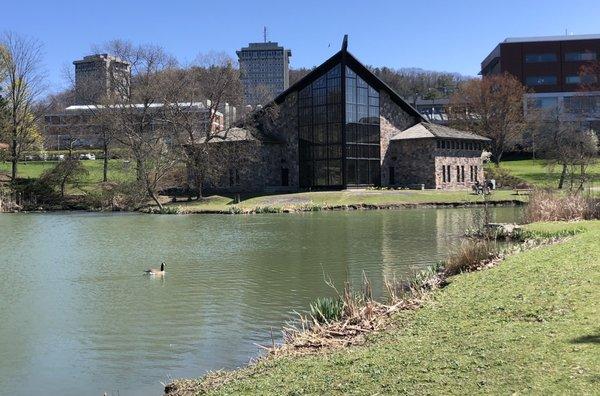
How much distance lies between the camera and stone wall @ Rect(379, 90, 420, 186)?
6035 centimetres

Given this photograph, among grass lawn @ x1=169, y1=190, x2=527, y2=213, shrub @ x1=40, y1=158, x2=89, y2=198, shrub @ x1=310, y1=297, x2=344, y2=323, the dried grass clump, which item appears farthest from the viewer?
shrub @ x1=40, y1=158, x2=89, y2=198

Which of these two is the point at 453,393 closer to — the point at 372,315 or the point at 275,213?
the point at 372,315

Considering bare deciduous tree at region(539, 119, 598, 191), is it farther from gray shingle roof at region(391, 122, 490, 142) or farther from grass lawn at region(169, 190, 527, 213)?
gray shingle roof at region(391, 122, 490, 142)

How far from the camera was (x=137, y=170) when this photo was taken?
54500mm

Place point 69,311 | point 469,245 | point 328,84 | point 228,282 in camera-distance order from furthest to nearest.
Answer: point 328,84
point 228,282
point 469,245
point 69,311

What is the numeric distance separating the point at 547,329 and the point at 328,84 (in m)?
53.0

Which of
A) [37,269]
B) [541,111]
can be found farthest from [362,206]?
[541,111]

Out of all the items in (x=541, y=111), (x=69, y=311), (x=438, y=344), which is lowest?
(x=69, y=311)

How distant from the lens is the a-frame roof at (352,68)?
57312 millimetres

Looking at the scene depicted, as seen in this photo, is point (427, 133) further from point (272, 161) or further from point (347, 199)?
point (272, 161)

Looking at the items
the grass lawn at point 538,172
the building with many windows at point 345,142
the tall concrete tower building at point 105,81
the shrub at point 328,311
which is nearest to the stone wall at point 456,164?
the building with many windows at point 345,142

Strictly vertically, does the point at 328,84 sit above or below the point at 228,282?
above

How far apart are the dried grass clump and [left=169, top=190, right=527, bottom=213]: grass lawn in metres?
21.5

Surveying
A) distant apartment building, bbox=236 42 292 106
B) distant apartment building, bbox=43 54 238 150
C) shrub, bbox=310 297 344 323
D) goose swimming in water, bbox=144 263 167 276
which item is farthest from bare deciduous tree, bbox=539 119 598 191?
distant apartment building, bbox=236 42 292 106
